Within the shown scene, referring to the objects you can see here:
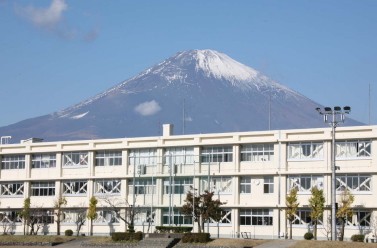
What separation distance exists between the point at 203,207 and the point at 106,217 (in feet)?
49.9

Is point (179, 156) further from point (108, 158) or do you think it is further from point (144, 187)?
point (108, 158)

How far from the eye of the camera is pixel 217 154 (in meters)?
74.9

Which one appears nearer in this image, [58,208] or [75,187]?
[58,208]

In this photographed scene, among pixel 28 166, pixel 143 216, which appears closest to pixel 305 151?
pixel 143 216

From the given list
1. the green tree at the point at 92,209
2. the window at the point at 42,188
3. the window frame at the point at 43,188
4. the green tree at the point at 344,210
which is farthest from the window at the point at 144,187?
the green tree at the point at 344,210

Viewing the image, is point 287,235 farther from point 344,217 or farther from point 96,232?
point 96,232

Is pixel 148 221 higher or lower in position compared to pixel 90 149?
lower

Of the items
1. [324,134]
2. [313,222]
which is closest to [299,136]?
[324,134]

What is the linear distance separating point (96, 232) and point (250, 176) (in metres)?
17.0

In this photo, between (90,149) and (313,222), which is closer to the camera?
(313,222)

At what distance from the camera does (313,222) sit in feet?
227

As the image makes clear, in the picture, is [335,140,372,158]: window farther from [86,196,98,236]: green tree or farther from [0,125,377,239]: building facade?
[86,196,98,236]: green tree

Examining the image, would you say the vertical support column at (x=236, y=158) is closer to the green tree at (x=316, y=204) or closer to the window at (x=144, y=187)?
the window at (x=144, y=187)

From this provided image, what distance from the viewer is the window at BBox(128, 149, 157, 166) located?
254 ft
